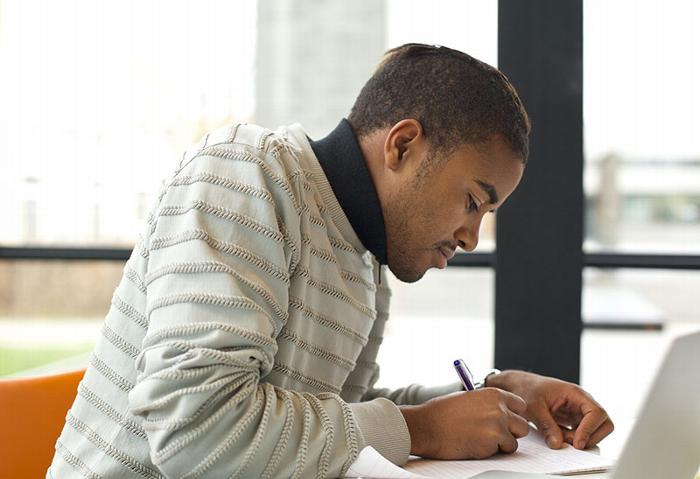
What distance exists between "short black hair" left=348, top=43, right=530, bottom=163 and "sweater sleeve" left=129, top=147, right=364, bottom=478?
293 mm

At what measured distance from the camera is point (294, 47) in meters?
2.79

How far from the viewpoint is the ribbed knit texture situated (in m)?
1.08

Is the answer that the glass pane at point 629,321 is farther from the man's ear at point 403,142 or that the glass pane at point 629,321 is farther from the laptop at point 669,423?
the laptop at point 669,423

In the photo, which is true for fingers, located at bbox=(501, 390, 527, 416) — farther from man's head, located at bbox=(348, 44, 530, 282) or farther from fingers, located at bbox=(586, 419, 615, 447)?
man's head, located at bbox=(348, 44, 530, 282)

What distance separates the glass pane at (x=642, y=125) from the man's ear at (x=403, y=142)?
136cm

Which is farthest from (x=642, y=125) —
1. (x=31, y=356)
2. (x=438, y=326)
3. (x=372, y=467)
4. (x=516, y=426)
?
(x=31, y=356)

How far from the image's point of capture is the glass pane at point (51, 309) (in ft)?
9.50

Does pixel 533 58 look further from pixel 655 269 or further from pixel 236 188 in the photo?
pixel 236 188

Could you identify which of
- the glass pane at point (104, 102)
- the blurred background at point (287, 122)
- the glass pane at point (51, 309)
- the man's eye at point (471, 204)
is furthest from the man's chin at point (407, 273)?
the glass pane at point (51, 309)

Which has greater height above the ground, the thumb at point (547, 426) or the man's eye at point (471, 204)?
the man's eye at point (471, 204)

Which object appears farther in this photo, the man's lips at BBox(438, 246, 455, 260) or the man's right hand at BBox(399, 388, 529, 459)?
the man's lips at BBox(438, 246, 455, 260)

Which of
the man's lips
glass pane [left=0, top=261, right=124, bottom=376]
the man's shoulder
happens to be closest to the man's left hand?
the man's lips

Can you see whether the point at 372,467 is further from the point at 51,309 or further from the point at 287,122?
the point at 51,309

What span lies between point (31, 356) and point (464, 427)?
7.03 feet
